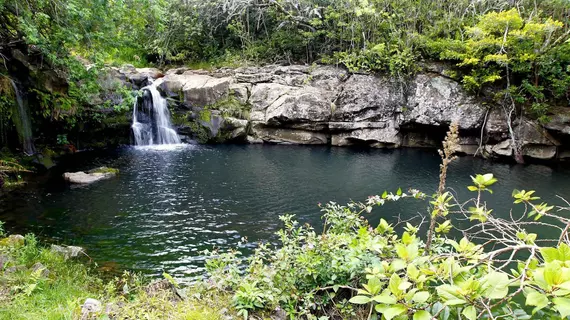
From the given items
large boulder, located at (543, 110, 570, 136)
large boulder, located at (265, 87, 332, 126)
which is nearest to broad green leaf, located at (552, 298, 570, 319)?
large boulder, located at (543, 110, 570, 136)

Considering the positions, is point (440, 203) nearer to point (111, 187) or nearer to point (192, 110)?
point (111, 187)

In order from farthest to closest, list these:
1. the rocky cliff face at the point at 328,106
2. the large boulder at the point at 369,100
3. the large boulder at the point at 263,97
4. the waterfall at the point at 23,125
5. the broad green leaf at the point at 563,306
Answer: the large boulder at the point at 263,97
the large boulder at the point at 369,100
the rocky cliff face at the point at 328,106
the waterfall at the point at 23,125
the broad green leaf at the point at 563,306

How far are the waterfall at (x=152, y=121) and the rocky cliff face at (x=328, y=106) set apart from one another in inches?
36.5

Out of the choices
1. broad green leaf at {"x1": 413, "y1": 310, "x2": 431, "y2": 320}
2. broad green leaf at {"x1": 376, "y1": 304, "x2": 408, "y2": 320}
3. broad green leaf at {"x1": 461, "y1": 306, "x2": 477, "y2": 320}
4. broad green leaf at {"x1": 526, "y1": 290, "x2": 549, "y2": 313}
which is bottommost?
broad green leaf at {"x1": 413, "y1": 310, "x2": 431, "y2": 320}

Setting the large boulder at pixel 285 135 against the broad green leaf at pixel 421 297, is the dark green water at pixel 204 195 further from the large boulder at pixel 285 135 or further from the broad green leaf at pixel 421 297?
the broad green leaf at pixel 421 297

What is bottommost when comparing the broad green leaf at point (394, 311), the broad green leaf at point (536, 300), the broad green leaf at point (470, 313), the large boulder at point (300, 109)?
the broad green leaf at point (394, 311)

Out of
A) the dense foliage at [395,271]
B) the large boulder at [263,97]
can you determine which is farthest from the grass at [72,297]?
the large boulder at [263,97]

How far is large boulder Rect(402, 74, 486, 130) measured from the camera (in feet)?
61.7

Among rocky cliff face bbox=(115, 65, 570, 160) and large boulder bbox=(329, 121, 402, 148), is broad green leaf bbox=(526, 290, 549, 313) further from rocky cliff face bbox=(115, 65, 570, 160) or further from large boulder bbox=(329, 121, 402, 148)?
large boulder bbox=(329, 121, 402, 148)

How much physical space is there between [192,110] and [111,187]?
413 inches

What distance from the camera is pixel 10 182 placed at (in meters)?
11.4

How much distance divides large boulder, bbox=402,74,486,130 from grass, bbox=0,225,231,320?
61.0 ft

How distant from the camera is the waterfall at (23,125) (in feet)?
41.9

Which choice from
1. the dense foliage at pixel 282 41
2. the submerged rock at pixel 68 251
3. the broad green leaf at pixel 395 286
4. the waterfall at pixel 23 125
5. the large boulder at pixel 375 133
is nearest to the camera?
the broad green leaf at pixel 395 286
